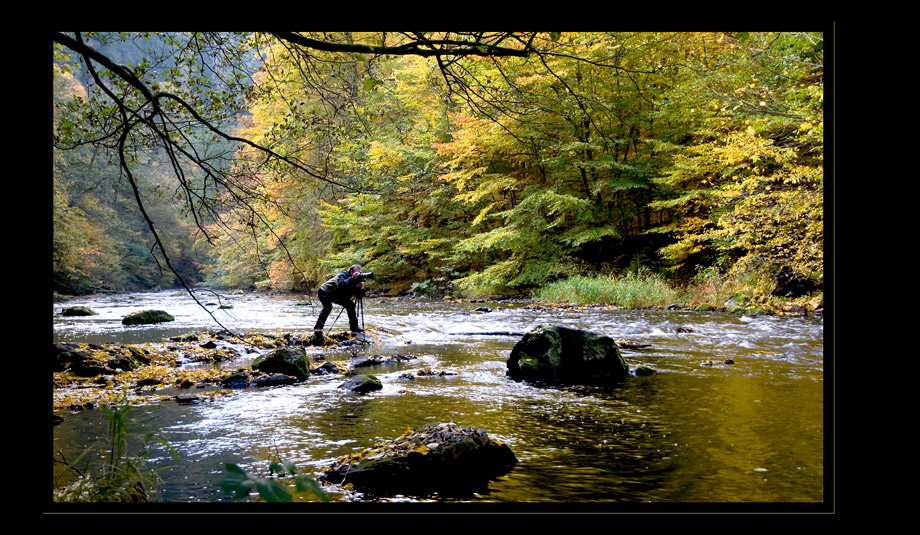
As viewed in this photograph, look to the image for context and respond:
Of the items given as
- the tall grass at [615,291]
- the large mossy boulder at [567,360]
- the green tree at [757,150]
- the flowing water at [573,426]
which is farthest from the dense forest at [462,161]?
the large mossy boulder at [567,360]

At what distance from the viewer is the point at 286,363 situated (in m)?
6.37

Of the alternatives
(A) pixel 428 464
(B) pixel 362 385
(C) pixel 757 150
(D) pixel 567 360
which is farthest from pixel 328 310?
(C) pixel 757 150

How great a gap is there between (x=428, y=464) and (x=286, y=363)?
12.0ft

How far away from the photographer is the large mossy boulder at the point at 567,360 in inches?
241

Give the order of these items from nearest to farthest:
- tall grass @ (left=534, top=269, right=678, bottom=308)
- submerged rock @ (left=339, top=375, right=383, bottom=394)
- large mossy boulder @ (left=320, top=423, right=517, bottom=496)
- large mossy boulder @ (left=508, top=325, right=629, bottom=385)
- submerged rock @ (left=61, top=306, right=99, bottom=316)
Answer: large mossy boulder @ (left=320, top=423, right=517, bottom=496)
submerged rock @ (left=339, top=375, right=383, bottom=394)
large mossy boulder @ (left=508, top=325, right=629, bottom=385)
tall grass @ (left=534, top=269, right=678, bottom=308)
submerged rock @ (left=61, top=306, right=99, bottom=316)

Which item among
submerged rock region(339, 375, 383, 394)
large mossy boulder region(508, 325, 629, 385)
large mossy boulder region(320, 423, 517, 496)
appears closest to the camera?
large mossy boulder region(320, 423, 517, 496)

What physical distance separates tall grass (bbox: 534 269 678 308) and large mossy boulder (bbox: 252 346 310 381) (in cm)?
1016

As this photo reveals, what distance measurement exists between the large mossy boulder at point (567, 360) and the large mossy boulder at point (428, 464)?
269 centimetres

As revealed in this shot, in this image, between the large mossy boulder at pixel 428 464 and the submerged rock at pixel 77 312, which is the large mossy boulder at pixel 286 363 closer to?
the large mossy boulder at pixel 428 464

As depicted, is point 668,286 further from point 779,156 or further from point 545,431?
point 545,431

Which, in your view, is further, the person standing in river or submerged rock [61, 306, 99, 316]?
submerged rock [61, 306, 99, 316]

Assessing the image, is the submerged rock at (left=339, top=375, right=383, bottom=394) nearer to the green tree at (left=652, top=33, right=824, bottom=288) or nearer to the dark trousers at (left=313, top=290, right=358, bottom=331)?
the dark trousers at (left=313, top=290, right=358, bottom=331)

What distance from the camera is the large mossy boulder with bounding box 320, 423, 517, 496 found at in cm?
310

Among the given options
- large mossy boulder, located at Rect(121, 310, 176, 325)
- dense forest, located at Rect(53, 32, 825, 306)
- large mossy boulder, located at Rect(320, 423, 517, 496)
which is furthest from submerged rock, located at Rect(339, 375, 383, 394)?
large mossy boulder, located at Rect(121, 310, 176, 325)
